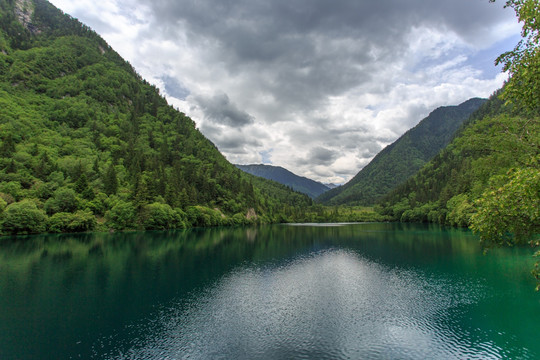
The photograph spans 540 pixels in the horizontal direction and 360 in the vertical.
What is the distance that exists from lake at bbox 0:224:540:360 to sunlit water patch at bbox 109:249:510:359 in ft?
0.37

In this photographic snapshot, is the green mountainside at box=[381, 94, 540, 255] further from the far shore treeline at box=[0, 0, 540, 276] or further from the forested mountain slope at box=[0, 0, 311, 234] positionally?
the forested mountain slope at box=[0, 0, 311, 234]

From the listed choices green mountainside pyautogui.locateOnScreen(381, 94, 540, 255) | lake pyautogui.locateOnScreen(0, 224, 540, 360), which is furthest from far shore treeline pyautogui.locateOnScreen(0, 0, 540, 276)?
lake pyautogui.locateOnScreen(0, 224, 540, 360)

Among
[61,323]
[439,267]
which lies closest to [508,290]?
[439,267]

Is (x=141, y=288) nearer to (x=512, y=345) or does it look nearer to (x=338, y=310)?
(x=338, y=310)

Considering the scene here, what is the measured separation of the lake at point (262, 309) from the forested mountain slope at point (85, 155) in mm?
43830

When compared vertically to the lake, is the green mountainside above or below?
above

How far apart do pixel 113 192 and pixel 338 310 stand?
102m

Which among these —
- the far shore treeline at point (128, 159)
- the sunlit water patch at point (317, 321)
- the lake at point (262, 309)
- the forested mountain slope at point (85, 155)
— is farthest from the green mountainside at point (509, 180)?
the forested mountain slope at point (85, 155)

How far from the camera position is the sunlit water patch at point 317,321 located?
18938mm

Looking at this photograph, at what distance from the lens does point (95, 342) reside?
19078 millimetres

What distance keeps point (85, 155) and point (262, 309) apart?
123m

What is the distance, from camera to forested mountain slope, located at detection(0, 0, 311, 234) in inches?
3433

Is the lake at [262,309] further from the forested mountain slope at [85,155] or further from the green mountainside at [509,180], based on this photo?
the forested mountain slope at [85,155]

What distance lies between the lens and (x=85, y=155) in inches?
4680
